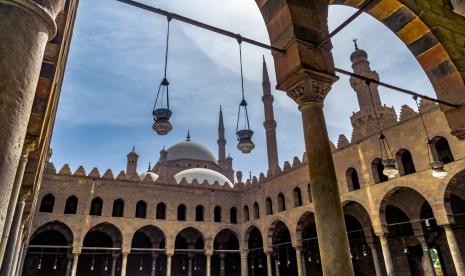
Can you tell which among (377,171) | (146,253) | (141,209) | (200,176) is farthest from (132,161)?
(377,171)

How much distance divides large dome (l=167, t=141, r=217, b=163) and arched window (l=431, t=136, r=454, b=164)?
2372cm

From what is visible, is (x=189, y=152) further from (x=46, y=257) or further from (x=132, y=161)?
(x=46, y=257)

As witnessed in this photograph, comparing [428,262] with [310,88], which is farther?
[428,262]

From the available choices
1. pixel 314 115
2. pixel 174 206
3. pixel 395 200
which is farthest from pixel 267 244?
pixel 314 115

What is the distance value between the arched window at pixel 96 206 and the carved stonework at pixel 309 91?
16.4 meters

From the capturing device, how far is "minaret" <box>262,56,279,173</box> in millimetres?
22656

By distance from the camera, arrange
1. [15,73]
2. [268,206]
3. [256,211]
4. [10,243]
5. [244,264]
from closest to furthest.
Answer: [15,73] < [10,243] < [268,206] < [244,264] < [256,211]

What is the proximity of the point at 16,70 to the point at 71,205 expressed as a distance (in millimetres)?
17570

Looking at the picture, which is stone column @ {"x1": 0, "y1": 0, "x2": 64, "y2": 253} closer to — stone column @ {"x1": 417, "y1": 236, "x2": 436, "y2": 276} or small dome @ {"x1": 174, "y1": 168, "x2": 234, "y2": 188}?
stone column @ {"x1": 417, "y1": 236, "x2": 436, "y2": 276}

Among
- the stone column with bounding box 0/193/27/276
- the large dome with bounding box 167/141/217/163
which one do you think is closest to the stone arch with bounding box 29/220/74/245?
the stone column with bounding box 0/193/27/276

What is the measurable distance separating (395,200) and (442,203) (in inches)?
156

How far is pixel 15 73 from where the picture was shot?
5.05 feet

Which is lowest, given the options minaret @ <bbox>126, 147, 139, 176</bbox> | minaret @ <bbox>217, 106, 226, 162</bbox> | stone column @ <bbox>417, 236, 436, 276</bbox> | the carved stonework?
stone column @ <bbox>417, 236, 436, 276</bbox>

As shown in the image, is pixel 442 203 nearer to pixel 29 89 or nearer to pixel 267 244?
pixel 267 244
